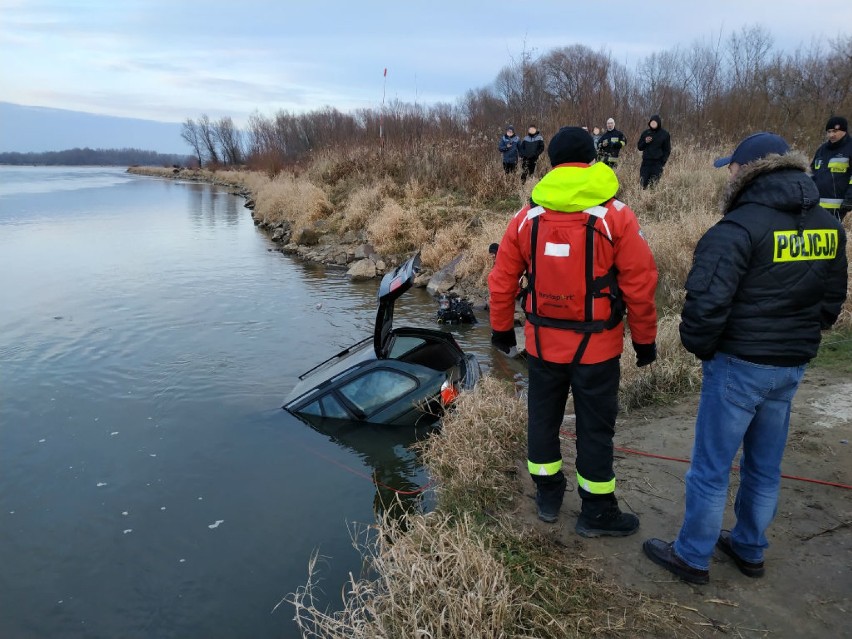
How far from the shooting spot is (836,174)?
762 cm

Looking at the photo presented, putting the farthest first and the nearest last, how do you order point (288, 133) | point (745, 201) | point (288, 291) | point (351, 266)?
point (288, 133) → point (351, 266) → point (288, 291) → point (745, 201)

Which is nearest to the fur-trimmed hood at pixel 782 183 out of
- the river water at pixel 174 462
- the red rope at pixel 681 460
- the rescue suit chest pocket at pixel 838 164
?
the red rope at pixel 681 460

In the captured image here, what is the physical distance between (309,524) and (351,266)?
40.6 feet

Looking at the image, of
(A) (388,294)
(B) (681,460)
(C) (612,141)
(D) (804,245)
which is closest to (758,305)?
(D) (804,245)

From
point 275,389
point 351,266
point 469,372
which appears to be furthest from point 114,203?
point 469,372

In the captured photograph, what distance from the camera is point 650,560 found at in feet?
10.6

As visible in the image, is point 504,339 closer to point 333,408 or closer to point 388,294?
point 388,294

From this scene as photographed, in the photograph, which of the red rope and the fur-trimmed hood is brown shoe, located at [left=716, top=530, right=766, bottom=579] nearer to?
the red rope

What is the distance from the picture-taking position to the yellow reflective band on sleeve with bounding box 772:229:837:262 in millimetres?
2541

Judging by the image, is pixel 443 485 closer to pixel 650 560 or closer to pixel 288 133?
pixel 650 560

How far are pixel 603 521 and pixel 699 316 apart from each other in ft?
4.89

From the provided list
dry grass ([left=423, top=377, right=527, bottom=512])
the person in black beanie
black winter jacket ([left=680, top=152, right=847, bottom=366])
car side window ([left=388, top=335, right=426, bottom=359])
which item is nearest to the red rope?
dry grass ([left=423, top=377, right=527, bottom=512])

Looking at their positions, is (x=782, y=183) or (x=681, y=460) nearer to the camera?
(x=782, y=183)

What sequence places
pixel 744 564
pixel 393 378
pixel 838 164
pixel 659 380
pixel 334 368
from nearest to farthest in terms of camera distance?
pixel 744 564, pixel 659 380, pixel 393 378, pixel 334 368, pixel 838 164
